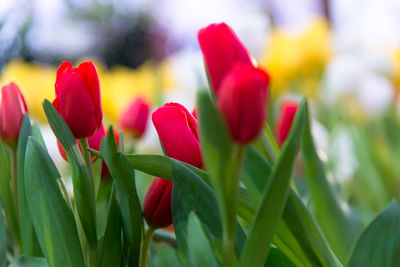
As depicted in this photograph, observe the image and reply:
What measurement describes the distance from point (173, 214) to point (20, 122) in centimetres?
10

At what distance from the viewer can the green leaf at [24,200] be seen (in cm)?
23

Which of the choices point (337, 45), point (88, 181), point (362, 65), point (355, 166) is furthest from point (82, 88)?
point (337, 45)

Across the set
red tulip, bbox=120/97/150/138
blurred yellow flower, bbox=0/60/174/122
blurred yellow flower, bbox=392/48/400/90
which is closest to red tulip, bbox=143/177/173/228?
red tulip, bbox=120/97/150/138

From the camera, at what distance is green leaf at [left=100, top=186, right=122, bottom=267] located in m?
0.20

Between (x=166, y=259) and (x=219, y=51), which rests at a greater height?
(x=219, y=51)

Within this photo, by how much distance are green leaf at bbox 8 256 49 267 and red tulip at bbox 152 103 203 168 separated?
7 cm

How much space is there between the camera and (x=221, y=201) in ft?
0.50

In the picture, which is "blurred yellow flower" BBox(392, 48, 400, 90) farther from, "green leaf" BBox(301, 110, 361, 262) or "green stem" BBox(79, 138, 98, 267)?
"green stem" BBox(79, 138, 98, 267)

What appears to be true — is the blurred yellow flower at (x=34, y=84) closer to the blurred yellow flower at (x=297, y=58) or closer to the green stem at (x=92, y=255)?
the blurred yellow flower at (x=297, y=58)

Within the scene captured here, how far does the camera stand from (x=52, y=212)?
198 millimetres

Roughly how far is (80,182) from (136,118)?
0.27 meters

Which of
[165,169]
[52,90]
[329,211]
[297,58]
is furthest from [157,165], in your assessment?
[297,58]

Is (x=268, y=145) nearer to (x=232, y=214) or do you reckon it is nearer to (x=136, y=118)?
(x=232, y=214)

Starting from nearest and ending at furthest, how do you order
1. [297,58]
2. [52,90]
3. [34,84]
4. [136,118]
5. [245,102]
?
[245,102]
[136,118]
[52,90]
[34,84]
[297,58]
